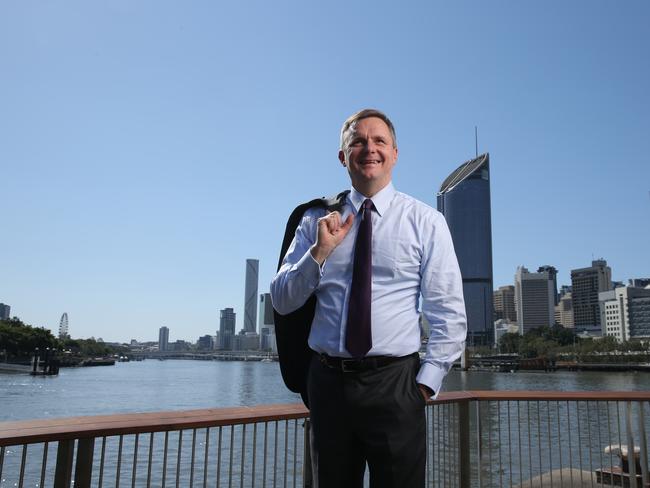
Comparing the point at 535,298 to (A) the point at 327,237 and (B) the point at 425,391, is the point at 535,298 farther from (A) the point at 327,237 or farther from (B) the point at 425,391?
(A) the point at 327,237

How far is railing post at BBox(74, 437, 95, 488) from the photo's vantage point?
238cm

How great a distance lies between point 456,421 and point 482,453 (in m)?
0.33

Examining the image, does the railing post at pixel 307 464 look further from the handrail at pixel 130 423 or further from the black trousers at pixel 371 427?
the black trousers at pixel 371 427

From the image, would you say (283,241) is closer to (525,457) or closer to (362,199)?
(362,199)

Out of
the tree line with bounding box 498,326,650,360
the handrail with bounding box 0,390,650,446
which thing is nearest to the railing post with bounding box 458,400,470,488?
the handrail with bounding box 0,390,650,446

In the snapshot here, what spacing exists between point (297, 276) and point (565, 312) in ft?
600

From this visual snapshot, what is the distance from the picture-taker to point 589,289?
160625 mm

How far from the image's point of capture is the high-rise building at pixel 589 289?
6156 inches

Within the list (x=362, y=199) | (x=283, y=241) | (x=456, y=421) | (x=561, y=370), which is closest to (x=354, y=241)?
(x=362, y=199)

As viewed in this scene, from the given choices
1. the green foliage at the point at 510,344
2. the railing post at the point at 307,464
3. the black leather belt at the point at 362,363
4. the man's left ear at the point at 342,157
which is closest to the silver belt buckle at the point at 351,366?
the black leather belt at the point at 362,363

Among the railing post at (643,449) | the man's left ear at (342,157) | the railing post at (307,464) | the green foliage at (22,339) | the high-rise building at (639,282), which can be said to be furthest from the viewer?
the high-rise building at (639,282)

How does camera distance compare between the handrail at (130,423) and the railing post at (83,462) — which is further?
the railing post at (83,462)

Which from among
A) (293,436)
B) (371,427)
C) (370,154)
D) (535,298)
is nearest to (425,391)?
(371,427)

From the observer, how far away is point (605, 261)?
16488 cm
